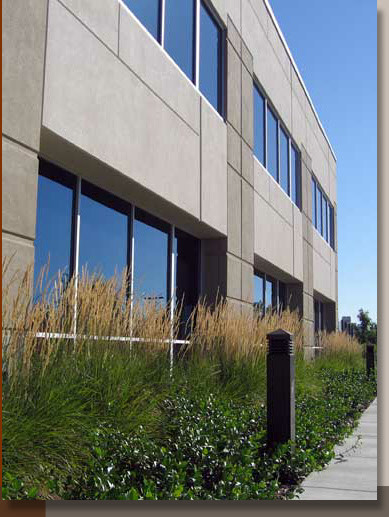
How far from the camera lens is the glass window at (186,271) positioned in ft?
34.5

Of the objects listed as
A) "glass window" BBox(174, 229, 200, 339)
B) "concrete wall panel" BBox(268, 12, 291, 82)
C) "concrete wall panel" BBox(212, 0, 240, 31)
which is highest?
"concrete wall panel" BBox(268, 12, 291, 82)

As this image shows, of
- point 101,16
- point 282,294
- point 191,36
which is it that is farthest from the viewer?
point 282,294

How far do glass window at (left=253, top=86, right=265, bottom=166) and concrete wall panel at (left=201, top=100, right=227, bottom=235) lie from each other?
10.1ft

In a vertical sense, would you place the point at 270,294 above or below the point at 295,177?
below

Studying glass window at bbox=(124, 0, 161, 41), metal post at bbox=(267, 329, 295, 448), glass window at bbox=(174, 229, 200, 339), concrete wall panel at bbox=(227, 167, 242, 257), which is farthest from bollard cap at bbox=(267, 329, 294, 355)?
concrete wall panel at bbox=(227, 167, 242, 257)

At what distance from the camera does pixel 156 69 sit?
29.1 feet

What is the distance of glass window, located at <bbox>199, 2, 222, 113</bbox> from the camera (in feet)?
36.4

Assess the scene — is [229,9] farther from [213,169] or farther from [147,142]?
[147,142]

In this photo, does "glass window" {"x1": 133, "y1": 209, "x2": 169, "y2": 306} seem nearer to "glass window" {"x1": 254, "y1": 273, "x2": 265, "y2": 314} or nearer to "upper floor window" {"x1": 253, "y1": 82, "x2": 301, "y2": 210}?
"upper floor window" {"x1": 253, "y1": 82, "x2": 301, "y2": 210}

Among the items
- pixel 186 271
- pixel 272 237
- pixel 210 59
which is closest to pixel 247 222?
pixel 186 271

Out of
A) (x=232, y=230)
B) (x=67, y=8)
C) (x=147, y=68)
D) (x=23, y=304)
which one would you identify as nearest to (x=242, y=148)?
(x=232, y=230)

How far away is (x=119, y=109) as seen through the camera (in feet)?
25.3

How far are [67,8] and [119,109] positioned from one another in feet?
4.46

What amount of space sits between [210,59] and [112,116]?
178 inches
